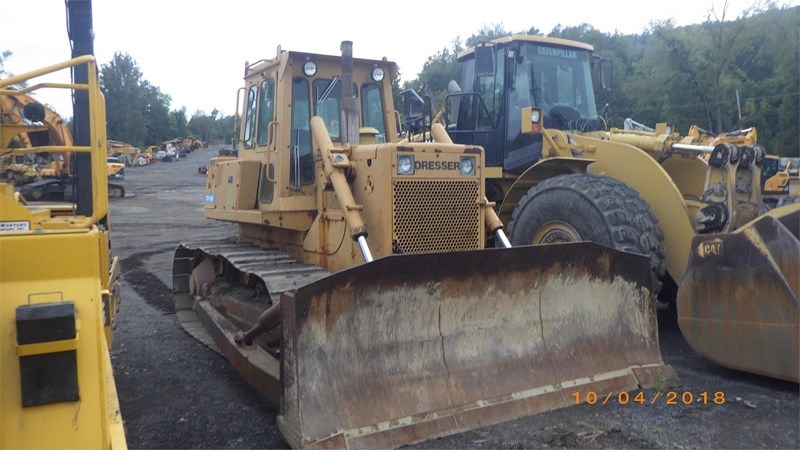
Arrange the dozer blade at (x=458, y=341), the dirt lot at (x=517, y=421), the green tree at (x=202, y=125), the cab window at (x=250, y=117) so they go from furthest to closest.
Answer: the green tree at (x=202, y=125) → the cab window at (x=250, y=117) → the dirt lot at (x=517, y=421) → the dozer blade at (x=458, y=341)

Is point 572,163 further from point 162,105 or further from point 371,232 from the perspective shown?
point 162,105

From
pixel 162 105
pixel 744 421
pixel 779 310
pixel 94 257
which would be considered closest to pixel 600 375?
pixel 744 421

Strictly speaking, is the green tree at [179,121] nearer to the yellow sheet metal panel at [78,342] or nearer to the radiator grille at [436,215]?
the radiator grille at [436,215]

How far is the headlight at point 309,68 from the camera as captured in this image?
5.87 m

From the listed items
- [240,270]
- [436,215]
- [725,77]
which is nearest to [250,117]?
[240,270]

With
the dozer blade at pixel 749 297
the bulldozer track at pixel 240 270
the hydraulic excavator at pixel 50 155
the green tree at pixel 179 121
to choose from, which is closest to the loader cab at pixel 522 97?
the dozer blade at pixel 749 297

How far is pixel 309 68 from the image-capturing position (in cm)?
588

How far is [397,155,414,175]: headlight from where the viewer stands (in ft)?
16.2

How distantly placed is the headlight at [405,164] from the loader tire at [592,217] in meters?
1.84

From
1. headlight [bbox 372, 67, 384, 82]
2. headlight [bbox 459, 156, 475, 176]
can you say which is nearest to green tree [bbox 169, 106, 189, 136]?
headlight [bbox 372, 67, 384, 82]

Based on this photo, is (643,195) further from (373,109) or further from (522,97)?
(373,109)

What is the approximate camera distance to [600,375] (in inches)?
185

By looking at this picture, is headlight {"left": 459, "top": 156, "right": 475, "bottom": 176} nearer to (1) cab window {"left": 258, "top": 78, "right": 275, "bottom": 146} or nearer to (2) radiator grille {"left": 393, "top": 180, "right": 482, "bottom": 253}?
(2) radiator grille {"left": 393, "top": 180, "right": 482, "bottom": 253}
